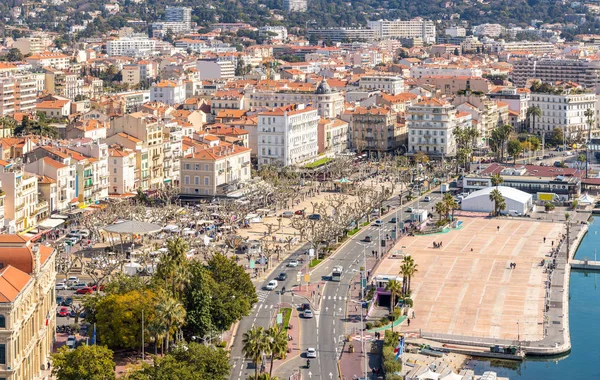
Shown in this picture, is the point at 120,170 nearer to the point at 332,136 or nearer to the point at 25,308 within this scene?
the point at 332,136

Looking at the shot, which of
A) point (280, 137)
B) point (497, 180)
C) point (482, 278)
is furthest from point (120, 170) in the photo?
point (482, 278)

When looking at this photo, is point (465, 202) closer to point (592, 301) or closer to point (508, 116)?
point (592, 301)

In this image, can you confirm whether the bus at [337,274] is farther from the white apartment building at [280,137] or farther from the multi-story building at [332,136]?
the multi-story building at [332,136]

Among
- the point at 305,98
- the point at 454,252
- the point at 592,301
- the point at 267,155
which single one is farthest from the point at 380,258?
the point at 305,98

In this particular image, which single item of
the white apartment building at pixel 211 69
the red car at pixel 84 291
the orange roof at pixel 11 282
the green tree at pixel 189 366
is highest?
the orange roof at pixel 11 282

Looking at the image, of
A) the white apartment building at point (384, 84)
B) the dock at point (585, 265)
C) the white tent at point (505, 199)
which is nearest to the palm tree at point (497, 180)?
the white tent at point (505, 199)
